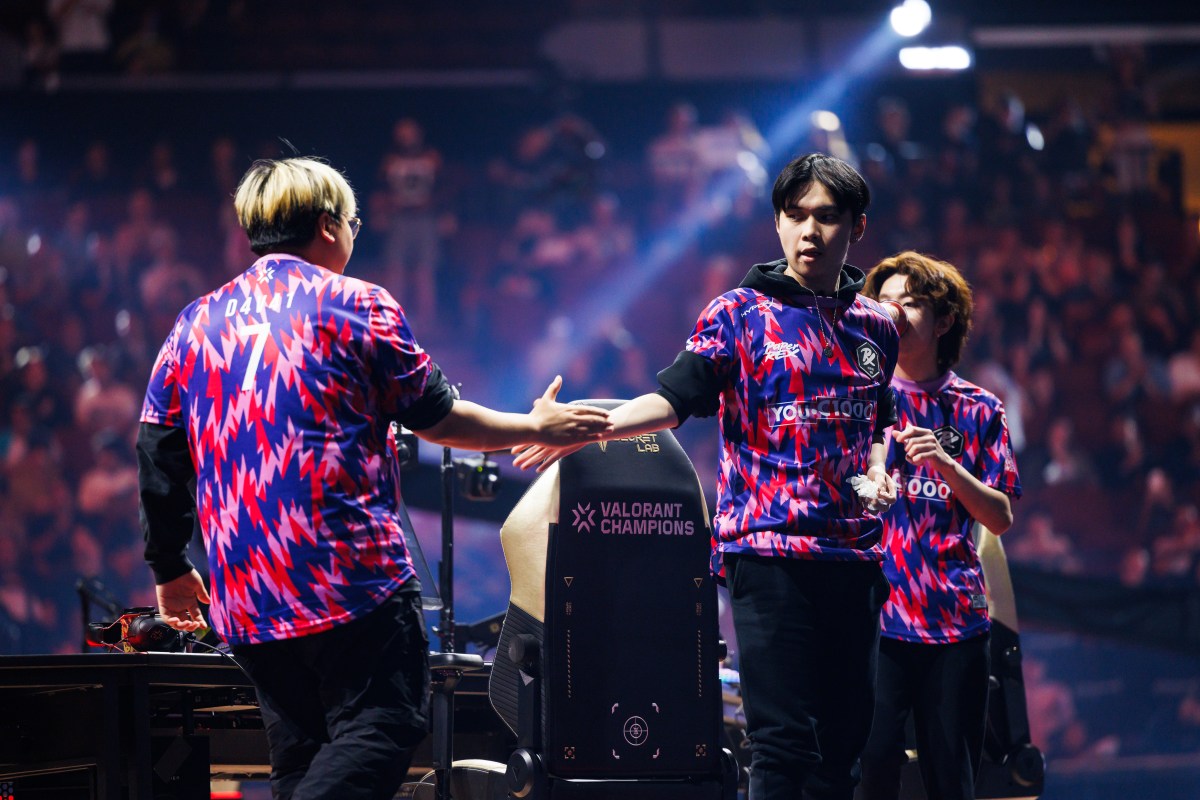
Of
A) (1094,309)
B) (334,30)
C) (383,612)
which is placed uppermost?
(334,30)

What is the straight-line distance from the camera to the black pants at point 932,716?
108 inches

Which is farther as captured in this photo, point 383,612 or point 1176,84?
point 1176,84

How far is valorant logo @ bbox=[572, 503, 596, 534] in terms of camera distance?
2.87 metres

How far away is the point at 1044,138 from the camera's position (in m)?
9.91

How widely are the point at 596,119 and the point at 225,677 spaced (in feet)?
23.1

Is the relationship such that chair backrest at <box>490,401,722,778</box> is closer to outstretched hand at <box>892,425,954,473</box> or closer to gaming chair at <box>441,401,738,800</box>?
gaming chair at <box>441,401,738,800</box>

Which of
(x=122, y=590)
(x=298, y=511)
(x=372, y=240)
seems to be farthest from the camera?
(x=372, y=240)

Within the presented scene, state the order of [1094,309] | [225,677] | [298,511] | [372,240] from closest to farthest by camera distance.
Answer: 1. [298,511]
2. [225,677]
3. [372,240]
4. [1094,309]

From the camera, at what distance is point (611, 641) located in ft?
9.34

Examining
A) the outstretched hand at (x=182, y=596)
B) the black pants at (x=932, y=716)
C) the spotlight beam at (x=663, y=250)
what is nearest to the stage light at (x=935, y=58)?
the spotlight beam at (x=663, y=250)

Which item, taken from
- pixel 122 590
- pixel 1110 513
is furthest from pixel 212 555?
pixel 1110 513

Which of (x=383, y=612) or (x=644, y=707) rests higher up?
(x=383, y=612)

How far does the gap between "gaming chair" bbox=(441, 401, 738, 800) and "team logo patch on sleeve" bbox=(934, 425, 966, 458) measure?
1.95 feet

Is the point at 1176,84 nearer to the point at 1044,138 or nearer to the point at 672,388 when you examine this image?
the point at 1044,138
